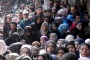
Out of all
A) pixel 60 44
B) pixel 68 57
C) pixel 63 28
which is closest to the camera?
pixel 68 57

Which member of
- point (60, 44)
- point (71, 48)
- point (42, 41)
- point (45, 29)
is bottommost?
point (71, 48)

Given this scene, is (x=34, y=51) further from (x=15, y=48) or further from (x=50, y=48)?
(x=15, y=48)

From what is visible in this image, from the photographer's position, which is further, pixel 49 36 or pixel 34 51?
pixel 49 36

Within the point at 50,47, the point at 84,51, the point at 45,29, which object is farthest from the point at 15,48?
the point at 45,29

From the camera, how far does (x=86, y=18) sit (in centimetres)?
1409

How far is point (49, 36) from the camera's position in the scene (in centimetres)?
1198

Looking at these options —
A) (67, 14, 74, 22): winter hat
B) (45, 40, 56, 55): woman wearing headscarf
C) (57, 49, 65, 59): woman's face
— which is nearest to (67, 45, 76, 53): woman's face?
(45, 40, 56, 55): woman wearing headscarf

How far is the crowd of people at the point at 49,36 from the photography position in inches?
371

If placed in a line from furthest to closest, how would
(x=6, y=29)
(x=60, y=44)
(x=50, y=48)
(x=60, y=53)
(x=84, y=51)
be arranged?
1. (x=6, y=29)
2. (x=60, y=44)
3. (x=50, y=48)
4. (x=60, y=53)
5. (x=84, y=51)

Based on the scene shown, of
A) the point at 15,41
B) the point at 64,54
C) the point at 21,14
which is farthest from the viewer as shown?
the point at 21,14

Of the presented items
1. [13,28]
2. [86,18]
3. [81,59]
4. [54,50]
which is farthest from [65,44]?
[86,18]

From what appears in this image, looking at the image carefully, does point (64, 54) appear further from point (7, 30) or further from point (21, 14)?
point (21, 14)

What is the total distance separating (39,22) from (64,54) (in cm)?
437

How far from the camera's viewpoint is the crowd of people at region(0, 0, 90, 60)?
9.41 metres
